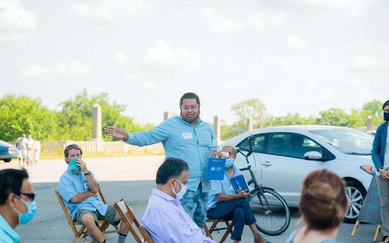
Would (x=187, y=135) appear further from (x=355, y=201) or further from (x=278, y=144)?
(x=278, y=144)

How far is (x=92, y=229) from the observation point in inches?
306

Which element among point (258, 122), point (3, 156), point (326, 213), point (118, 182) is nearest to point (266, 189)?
point (326, 213)

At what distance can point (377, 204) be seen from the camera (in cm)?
901

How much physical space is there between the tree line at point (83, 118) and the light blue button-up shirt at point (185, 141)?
4930 centimetres

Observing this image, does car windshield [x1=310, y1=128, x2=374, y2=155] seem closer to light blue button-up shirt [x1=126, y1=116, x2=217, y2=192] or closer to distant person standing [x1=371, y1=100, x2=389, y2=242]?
distant person standing [x1=371, y1=100, x2=389, y2=242]

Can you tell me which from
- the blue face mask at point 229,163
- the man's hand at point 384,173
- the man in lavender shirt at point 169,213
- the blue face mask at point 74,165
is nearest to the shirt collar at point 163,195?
the man in lavender shirt at point 169,213

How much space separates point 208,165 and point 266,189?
111 inches

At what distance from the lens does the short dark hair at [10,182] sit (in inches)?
146

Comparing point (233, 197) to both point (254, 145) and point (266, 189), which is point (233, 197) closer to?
point (266, 189)

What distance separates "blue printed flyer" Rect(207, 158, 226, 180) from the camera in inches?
289

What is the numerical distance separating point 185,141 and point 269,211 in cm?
287

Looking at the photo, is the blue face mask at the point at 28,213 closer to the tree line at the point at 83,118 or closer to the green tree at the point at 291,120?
the tree line at the point at 83,118

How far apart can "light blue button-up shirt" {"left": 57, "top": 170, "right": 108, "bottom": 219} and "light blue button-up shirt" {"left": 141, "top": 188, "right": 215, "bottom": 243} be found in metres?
2.70

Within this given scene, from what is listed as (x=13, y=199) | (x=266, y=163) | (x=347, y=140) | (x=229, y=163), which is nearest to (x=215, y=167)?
(x=229, y=163)
